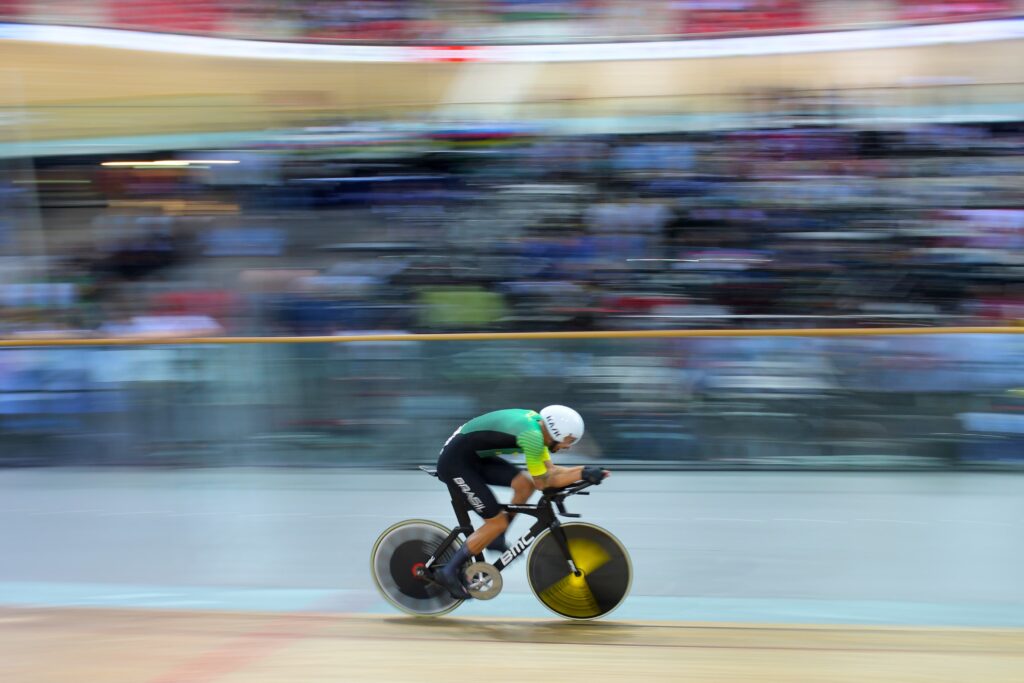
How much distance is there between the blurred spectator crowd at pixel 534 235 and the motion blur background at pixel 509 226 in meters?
0.03

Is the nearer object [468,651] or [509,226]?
[468,651]

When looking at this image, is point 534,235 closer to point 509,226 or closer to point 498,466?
point 509,226

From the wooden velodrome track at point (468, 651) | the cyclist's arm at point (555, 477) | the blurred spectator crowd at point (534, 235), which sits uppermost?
the blurred spectator crowd at point (534, 235)

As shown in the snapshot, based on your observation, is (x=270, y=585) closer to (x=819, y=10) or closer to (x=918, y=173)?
(x=918, y=173)

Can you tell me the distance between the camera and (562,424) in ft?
16.8

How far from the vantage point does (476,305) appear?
31.5 feet

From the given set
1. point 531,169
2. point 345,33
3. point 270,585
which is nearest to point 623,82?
point 531,169

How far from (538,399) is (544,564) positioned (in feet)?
9.53

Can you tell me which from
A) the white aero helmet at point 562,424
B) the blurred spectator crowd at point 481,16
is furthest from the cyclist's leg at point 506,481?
the blurred spectator crowd at point 481,16

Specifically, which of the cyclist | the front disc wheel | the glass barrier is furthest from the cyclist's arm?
the glass barrier

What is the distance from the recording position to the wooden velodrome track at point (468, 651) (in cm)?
454

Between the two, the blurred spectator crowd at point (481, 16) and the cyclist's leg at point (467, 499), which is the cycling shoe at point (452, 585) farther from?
the blurred spectator crowd at point (481, 16)

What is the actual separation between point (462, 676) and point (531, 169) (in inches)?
282

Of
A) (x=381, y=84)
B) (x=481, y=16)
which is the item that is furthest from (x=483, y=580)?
(x=481, y=16)
